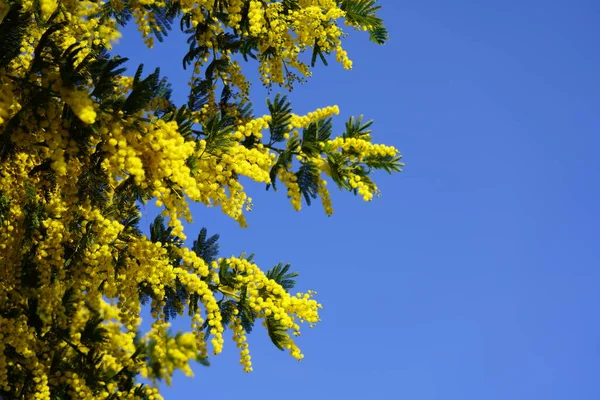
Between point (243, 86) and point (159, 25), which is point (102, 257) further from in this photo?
point (159, 25)

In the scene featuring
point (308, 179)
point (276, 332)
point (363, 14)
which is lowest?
point (276, 332)

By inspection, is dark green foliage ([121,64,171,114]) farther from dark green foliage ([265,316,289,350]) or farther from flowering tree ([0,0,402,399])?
dark green foliage ([265,316,289,350])

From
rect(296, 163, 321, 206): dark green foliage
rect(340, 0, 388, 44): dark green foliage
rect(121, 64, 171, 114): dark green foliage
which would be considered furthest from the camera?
rect(340, 0, 388, 44): dark green foliage

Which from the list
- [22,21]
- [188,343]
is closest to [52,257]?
[188,343]

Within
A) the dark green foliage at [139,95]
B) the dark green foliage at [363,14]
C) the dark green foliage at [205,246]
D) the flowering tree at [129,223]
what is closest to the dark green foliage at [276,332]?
the flowering tree at [129,223]

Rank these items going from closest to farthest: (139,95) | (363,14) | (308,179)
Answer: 1. (139,95)
2. (308,179)
3. (363,14)

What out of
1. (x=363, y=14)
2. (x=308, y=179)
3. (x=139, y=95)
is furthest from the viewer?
(x=363, y=14)

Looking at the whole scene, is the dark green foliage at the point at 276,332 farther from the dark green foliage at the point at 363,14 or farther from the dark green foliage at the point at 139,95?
the dark green foliage at the point at 363,14

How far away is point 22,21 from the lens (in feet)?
16.5

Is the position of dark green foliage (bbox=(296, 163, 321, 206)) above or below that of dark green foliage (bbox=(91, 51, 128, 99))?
above

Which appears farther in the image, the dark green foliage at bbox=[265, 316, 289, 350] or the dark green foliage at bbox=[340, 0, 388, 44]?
the dark green foliage at bbox=[340, 0, 388, 44]

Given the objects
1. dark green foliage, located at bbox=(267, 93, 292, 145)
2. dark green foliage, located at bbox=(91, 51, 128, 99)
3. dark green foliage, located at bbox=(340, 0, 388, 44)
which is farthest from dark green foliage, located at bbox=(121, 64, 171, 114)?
dark green foliage, located at bbox=(340, 0, 388, 44)

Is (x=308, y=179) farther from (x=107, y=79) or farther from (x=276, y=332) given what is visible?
(x=107, y=79)

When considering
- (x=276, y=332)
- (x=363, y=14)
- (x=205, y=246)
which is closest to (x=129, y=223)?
(x=205, y=246)
